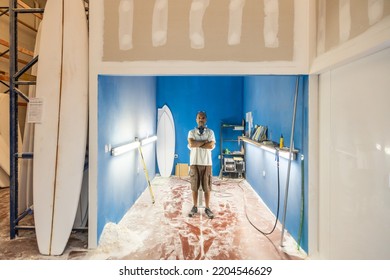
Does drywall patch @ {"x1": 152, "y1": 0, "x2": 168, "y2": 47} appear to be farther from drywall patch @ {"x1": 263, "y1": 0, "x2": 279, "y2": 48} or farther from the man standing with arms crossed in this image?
the man standing with arms crossed

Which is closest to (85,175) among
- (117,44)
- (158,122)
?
(117,44)

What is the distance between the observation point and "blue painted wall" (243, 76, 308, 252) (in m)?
2.42

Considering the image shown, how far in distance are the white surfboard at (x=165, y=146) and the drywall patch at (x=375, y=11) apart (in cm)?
451

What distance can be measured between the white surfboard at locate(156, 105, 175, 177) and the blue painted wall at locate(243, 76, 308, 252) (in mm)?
1700

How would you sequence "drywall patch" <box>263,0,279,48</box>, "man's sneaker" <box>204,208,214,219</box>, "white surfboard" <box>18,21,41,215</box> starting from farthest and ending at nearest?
"man's sneaker" <box>204,208,214,219</box> → "white surfboard" <box>18,21,41,215</box> → "drywall patch" <box>263,0,279,48</box>

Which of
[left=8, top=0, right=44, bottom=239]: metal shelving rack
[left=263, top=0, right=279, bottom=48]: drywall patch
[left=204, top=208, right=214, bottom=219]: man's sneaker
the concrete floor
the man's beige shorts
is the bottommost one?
the concrete floor

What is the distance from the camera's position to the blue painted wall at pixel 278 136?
7.93 ft

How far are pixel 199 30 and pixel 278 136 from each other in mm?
1717

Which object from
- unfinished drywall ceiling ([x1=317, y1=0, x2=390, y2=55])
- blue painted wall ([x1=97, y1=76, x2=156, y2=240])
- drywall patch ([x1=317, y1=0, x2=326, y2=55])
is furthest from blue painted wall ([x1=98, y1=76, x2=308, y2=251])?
unfinished drywall ceiling ([x1=317, y1=0, x2=390, y2=55])

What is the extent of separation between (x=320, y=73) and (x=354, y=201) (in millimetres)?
1122

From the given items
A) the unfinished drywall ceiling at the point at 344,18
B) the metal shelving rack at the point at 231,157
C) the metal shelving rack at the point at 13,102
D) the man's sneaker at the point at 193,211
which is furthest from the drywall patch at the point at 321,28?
the metal shelving rack at the point at 231,157

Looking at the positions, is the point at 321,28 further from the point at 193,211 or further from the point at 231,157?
the point at 231,157

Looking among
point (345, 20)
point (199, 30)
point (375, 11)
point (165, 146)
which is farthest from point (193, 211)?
point (375, 11)

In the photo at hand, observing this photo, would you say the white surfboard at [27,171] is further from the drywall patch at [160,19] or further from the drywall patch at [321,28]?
the drywall patch at [321,28]
